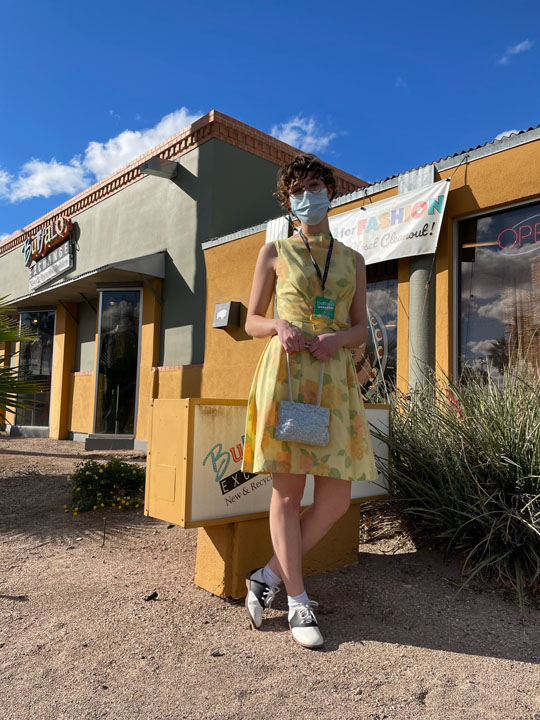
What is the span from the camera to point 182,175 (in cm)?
988

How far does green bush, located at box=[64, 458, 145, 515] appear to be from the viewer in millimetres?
4378

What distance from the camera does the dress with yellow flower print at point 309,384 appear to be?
218 centimetres

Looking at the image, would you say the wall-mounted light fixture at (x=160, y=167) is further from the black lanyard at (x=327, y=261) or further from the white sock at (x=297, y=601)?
the white sock at (x=297, y=601)

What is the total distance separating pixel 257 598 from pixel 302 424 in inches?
32.2

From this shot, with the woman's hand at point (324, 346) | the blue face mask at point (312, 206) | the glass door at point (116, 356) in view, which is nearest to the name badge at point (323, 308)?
the woman's hand at point (324, 346)

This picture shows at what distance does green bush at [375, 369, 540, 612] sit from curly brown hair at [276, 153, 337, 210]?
1.58m

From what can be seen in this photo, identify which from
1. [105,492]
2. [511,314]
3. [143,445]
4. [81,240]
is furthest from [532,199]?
[81,240]

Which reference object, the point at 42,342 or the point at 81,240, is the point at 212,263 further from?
the point at 42,342

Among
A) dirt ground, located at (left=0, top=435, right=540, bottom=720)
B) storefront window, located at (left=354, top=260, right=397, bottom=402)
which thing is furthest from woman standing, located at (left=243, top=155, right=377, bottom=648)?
storefront window, located at (left=354, top=260, right=397, bottom=402)

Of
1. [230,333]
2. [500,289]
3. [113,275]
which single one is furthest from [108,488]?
[113,275]

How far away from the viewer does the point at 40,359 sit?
1343cm

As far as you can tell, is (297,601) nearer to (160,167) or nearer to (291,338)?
(291,338)

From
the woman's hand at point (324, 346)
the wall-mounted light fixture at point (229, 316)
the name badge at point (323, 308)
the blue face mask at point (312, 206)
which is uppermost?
the wall-mounted light fixture at point (229, 316)

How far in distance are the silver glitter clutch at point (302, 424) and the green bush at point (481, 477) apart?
3.76 feet
